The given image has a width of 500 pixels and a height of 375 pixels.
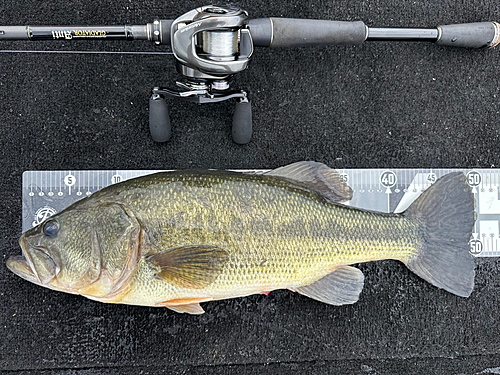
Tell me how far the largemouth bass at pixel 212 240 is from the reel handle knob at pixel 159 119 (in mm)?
371

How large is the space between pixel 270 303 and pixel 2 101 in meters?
1.80

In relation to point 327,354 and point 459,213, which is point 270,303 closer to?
point 327,354

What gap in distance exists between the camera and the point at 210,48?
166 centimetres

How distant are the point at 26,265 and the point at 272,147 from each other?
1.31 meters

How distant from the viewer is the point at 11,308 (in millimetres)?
2068

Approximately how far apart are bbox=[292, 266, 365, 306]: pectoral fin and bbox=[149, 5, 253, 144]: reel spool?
992 millimetres

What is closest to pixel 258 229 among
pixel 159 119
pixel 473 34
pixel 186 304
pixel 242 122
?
pixel 186 304

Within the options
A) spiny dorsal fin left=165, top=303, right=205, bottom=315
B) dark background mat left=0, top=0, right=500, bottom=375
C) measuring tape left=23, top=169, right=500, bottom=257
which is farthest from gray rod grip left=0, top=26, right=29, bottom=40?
spiny dorsal fin left=165, top=303, right=205, bottom=315

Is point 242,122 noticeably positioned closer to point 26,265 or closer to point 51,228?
point 51,228

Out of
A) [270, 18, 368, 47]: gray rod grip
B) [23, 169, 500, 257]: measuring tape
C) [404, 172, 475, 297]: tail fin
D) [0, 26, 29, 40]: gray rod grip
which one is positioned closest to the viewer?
[0, 26, 29, 40]: gray rod grip

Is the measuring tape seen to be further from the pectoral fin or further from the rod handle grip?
the rod handle grip

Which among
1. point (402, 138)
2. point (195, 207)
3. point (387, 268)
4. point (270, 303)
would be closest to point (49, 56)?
point (195, 207)

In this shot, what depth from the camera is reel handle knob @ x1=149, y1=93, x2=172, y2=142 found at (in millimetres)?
1949

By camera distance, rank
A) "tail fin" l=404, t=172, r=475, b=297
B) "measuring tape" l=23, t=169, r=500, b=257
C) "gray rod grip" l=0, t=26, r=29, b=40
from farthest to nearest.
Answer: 1. "measuring tape" l=23, t=169, r=500, b=257
2. "tail fin" l=404, t=172, r=475, b=297
3. "gray rod grip" l=0, t=26, r=29, b=40
